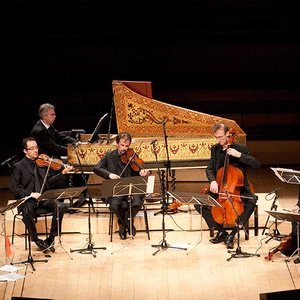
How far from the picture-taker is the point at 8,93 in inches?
452

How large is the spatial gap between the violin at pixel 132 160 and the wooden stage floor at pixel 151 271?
729 millimetres

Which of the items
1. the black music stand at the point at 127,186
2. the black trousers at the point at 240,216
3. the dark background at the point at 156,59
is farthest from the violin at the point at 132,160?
the dark background at the point at 156,59

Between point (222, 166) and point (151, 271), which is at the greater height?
point (222, 166)

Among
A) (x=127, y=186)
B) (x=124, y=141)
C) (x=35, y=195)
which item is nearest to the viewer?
(x=127, y=186)

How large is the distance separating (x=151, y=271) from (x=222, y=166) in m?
1.41

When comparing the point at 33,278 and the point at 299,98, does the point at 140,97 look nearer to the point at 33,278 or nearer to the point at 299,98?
the point at 33,278

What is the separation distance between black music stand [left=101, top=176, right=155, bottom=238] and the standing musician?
355 millimetres

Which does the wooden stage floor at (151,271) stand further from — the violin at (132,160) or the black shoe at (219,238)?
the violin at (132,160)

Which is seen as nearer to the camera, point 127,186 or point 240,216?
point 127,186

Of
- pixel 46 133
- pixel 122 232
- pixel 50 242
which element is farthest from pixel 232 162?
pixel 46 133

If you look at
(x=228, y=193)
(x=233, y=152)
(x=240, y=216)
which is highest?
(x=233, y=152)

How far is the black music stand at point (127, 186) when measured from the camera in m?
6.70

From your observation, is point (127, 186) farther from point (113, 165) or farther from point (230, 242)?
point (230, 242)

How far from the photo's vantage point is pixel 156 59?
38.5ft
